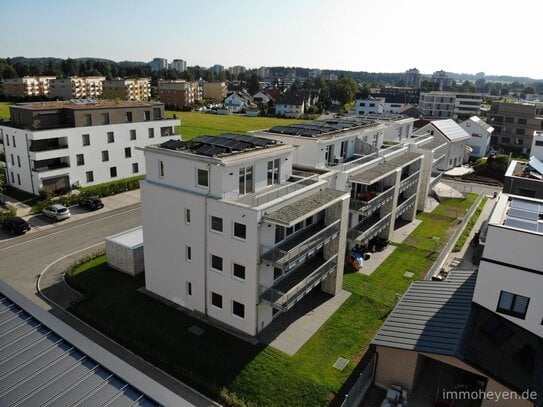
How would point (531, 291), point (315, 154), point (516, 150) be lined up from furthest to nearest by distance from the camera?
point (516, 150), point (315, 154), point (531, 291)

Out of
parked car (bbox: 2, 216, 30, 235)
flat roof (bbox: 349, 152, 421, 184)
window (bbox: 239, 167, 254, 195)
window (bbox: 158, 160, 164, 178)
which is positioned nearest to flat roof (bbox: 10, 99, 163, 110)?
parked car (bbox: 2, 216, 30, 235)

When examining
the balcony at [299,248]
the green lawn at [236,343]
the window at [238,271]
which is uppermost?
the balcony at [299,248]

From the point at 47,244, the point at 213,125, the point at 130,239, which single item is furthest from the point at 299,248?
the point at 213,125

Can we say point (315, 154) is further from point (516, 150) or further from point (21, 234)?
point (516, 150)

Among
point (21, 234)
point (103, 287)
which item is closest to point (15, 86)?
Result: point (21, 234)

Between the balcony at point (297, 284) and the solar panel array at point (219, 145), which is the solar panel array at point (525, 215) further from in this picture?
the solar panel array at point (219, 145)

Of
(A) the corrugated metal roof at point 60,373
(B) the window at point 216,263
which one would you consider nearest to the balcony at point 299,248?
(B) the window at point 216,263
